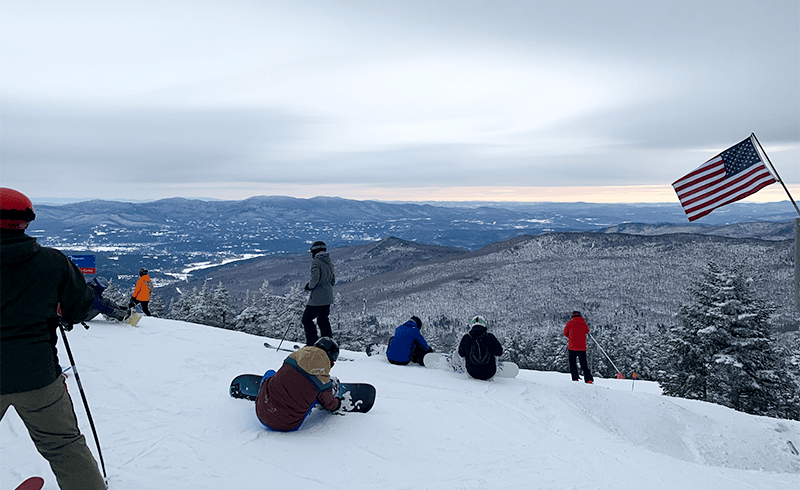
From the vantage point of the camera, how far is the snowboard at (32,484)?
358 centimetres

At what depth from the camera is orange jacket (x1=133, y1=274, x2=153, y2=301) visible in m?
13.2

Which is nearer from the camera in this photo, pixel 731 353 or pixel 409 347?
pixel 409 347

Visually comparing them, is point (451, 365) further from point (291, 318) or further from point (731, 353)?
point (291, 318)

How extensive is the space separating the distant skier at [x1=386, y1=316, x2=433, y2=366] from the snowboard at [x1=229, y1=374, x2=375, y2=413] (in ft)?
12.1

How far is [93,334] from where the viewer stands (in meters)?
9.84

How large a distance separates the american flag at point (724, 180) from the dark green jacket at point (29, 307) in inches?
359

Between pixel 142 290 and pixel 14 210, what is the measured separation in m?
12.1

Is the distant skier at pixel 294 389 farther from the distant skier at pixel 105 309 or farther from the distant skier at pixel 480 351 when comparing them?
the distant skier at pixel 105 309

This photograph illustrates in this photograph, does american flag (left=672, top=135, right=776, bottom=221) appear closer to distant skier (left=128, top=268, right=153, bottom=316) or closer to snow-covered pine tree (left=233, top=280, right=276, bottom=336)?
distant skier (left=128, top=268, right=153, bottom=316)

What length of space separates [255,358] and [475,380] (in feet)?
15.9

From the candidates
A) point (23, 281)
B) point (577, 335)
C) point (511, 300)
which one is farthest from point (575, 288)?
point (23, 281)

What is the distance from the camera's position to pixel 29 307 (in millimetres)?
2834

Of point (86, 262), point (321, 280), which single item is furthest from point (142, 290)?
point (321, 280)

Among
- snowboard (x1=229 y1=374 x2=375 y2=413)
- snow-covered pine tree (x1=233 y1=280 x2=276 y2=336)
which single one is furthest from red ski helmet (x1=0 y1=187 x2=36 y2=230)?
snow-covered pine tree (x1=233 y1=280 x2=276 y2=336)
